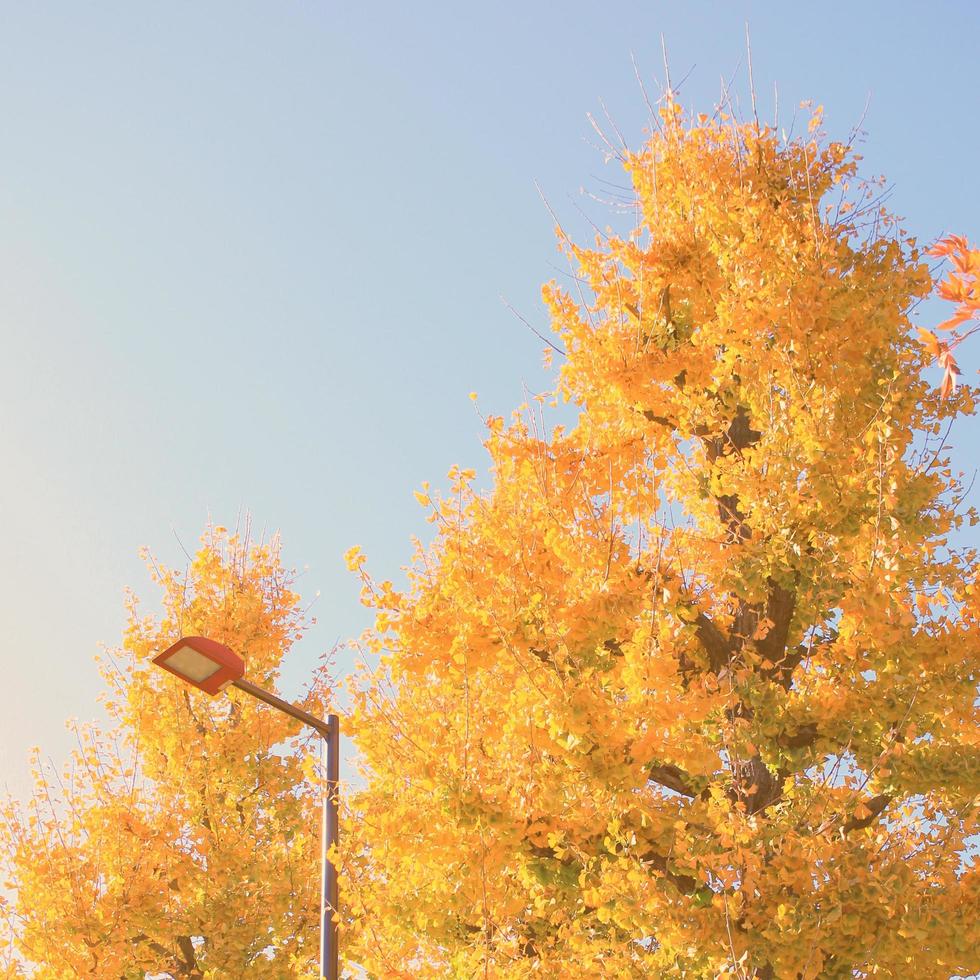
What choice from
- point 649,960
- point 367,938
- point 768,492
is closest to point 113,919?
point 367,938

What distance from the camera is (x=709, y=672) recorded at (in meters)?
6.55

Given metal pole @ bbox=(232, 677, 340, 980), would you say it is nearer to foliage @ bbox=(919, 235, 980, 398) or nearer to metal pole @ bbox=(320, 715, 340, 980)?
metal pole @ bbox=(320, 715, 340, 980)

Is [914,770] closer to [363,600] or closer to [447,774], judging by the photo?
[447,774]

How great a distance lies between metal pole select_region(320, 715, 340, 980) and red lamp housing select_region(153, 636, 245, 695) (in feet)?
2.84

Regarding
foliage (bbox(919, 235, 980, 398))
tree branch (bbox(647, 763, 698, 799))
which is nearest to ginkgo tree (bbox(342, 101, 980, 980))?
tree branch (bbox(647, 763, 698, 799))

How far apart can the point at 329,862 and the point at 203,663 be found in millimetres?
1500

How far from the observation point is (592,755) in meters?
5.62

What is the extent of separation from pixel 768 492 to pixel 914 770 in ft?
6.20

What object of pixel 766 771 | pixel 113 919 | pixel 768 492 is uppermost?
pixel 768 492

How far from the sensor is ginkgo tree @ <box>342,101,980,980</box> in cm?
566

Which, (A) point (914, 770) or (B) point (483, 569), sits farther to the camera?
(B) point (483, 569)

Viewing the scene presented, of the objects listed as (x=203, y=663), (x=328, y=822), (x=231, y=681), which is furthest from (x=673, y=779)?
(x=203, y=663)

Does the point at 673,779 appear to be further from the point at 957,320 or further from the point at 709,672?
the point at 957,320

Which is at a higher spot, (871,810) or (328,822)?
(871,810)
